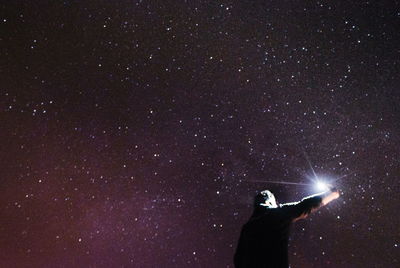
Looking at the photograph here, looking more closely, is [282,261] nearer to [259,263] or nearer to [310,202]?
[259,263]

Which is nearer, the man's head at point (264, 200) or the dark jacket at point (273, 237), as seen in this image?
the dark jacket at point (273, 237)

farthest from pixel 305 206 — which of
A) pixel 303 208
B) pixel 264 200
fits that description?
pixel 264 200

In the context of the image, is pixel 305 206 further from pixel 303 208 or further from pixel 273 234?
pixel 273 234

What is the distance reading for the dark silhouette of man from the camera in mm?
1827

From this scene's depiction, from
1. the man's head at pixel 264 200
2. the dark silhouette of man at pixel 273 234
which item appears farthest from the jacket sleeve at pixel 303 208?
the man's head at pixel 264 200

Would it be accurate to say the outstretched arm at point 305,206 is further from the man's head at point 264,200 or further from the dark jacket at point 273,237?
the man's head at point 264,200

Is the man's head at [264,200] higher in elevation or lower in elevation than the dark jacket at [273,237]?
higher

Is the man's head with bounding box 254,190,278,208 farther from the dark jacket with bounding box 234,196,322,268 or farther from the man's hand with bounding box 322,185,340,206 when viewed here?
the man's hand with bounding box 322,185,340,206

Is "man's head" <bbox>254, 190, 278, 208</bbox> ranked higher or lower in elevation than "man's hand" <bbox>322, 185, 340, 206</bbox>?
higher

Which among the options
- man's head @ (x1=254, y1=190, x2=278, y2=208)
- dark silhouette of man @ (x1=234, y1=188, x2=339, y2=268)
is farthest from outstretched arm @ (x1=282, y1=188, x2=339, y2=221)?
man's head @ (x1=254, y1=190, x2=278, y2=208)

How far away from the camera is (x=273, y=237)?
6.07 ft

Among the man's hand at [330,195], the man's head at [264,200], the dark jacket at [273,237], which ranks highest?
the man's head at [264,200]

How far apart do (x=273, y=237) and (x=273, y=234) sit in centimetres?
1

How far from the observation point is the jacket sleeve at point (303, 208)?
1846 mm
